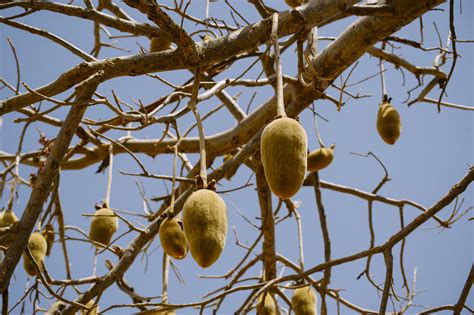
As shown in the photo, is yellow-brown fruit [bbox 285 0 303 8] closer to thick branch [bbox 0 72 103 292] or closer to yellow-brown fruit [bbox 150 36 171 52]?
yellow-brown fruit [bbox 150 36 171 52]

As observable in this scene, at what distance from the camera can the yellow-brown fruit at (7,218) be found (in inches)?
74.0

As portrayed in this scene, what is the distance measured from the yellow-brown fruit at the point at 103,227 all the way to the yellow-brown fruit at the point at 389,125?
3.40 feet

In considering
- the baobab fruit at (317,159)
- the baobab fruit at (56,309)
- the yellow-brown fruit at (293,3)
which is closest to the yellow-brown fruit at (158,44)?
the yellow-brown fruit at (293,3)

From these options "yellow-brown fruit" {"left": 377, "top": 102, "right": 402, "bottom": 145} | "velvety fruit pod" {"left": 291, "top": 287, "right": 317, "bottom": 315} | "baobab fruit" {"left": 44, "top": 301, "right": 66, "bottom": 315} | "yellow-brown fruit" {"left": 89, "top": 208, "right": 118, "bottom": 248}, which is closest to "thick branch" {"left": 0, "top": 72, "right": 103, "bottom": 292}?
"yellow-brown fruit" {"left": 89, "top": 208, "right": 118, "bottom": 248}

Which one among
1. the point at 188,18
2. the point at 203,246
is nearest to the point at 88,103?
the point at 203,246

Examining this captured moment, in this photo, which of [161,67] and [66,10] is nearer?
[161,67]

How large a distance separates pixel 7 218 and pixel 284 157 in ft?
4.44

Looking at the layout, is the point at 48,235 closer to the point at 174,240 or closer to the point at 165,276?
the point at 165,276

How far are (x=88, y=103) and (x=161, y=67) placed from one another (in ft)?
0.60

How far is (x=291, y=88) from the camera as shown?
1918 mm

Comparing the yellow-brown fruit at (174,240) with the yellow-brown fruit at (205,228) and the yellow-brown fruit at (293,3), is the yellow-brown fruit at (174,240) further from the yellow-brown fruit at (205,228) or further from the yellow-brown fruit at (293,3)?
the yellow-brown fruit at (293,3)

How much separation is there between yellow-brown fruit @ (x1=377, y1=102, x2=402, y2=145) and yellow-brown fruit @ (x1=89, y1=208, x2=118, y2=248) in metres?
1.04

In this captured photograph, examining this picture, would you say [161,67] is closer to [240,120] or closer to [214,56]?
[214,56]

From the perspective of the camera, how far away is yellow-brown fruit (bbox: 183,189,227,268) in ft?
3.04
